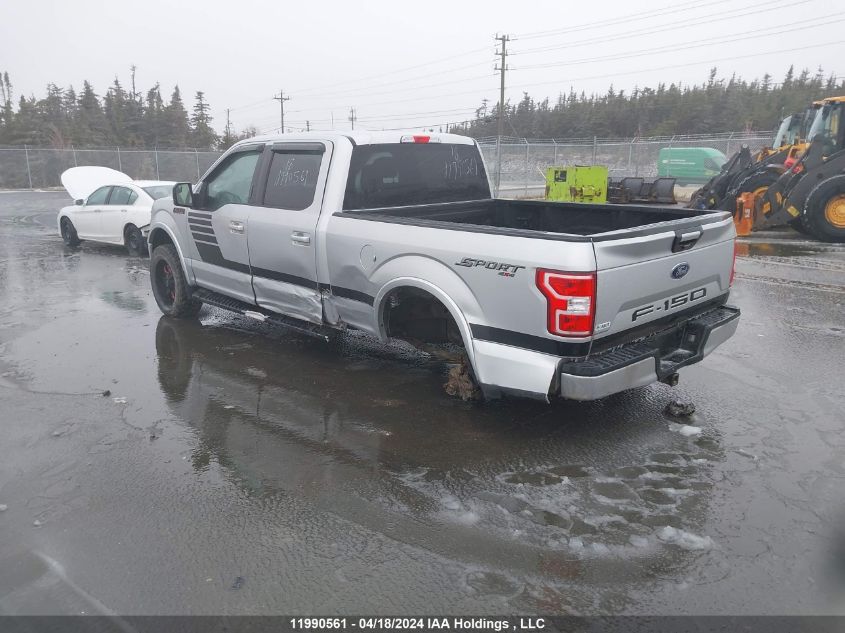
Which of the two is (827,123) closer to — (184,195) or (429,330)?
(429,330)

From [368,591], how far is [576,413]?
2.43m

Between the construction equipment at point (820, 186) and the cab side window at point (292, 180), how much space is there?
1194 cm

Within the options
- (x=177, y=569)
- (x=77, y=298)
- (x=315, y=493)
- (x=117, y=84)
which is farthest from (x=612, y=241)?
(x=117, y=84)

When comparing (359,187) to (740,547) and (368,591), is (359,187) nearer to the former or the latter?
(368,591)

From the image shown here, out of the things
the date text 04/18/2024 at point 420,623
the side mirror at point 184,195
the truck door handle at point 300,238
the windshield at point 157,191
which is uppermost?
the side mirror at point 184,195

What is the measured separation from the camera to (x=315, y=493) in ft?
12.0

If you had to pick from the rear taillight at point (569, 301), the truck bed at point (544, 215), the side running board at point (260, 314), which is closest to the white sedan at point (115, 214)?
the side running board at point (260, 314)

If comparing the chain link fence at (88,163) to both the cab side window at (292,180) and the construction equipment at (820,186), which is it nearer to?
the construction equipment at (820,186)

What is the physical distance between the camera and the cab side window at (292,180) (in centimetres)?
530

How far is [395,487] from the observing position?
3709 mm

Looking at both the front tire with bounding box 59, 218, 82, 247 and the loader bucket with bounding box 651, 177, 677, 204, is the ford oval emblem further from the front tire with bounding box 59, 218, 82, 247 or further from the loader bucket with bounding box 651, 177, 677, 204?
the loader bucket with bounding box 651, 177, 677, 204

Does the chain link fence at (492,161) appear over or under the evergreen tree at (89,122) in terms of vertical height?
under

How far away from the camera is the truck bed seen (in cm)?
495

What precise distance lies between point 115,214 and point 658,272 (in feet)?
36.1
